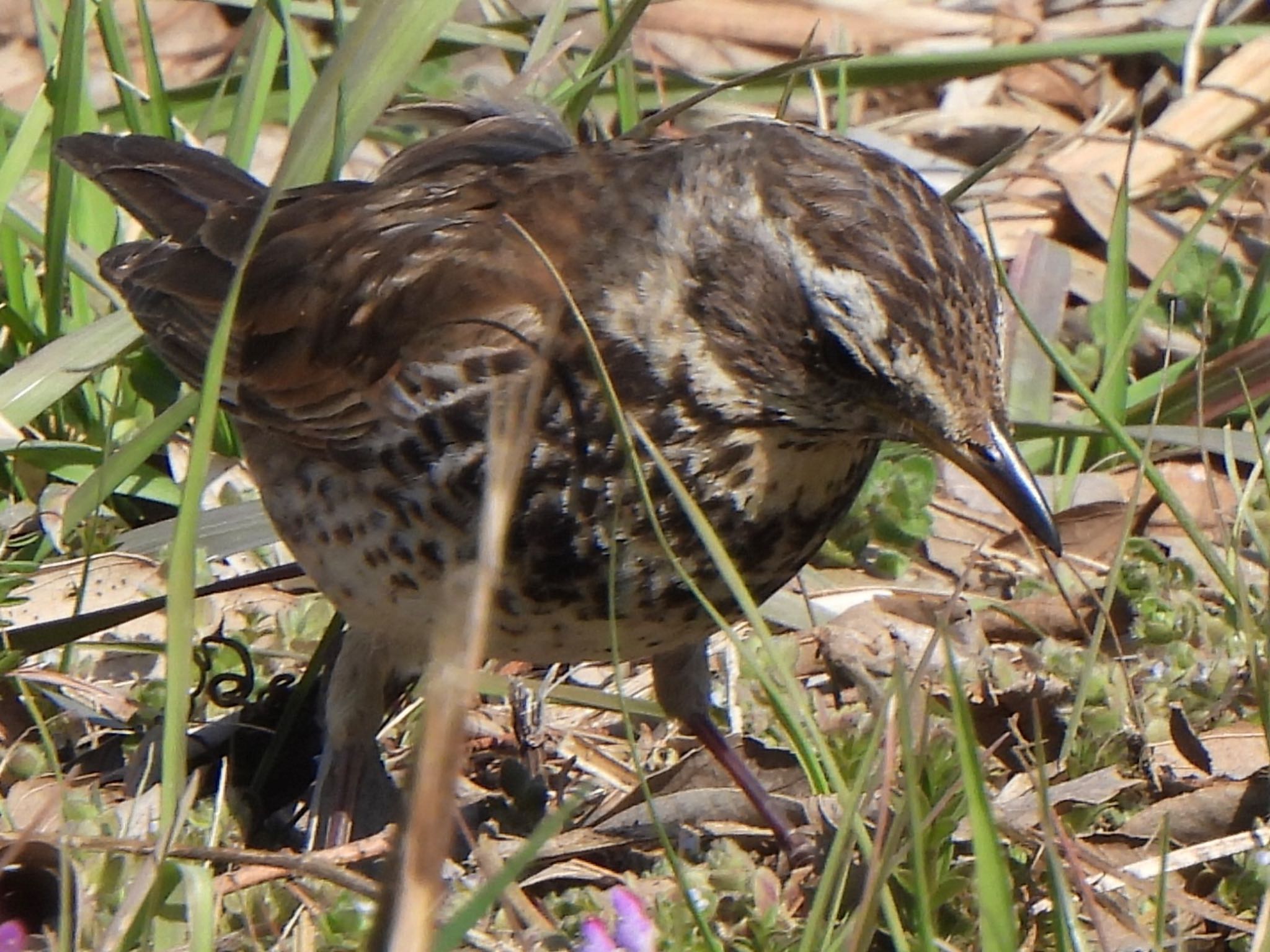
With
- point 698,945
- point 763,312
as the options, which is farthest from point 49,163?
point 698,945

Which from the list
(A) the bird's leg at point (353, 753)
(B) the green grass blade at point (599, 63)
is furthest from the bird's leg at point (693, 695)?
(B) the green grass blade at point (599, 63)

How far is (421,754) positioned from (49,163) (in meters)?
3.60

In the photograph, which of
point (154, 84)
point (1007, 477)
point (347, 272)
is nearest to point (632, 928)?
point (1007, 477)

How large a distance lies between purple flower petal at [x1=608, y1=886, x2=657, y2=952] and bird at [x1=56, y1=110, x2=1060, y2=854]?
1.79 ft

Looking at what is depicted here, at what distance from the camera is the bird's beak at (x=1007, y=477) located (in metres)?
3.32

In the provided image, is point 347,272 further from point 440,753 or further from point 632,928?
point 440,753

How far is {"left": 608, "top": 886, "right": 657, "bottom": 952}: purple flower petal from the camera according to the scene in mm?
2896

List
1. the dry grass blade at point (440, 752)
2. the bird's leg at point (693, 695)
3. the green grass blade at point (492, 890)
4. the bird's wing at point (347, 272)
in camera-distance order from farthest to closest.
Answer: the bird's leg at point (693, 695) < the bird's wing at point (347, 272) < the green grass blade at point (492, 890) < the dry grass blade at point (440, 752)

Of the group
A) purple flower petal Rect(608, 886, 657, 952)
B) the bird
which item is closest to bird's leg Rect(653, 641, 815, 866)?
the bird

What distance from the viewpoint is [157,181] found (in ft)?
15.3

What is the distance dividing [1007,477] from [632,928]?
36.4 inches

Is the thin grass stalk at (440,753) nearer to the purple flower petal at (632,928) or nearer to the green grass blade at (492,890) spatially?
the green grass blade at (492,890)

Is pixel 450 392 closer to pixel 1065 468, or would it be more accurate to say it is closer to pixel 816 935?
pixel 816 935

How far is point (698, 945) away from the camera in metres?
3.33
